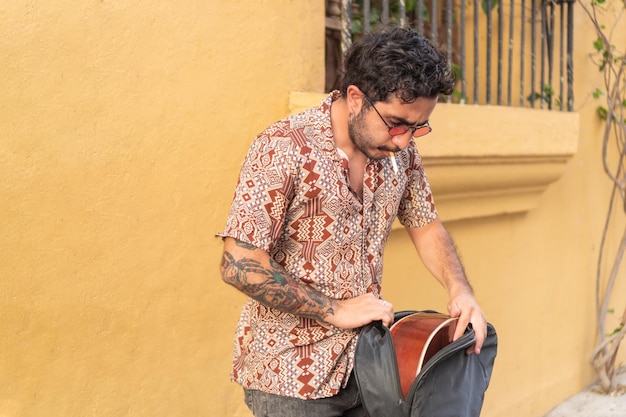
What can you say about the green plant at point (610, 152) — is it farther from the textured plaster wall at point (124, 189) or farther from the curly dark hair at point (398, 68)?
the curly dark hair at point (398, 68)

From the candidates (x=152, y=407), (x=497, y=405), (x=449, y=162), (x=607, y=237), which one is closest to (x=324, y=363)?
(x=152, y=407)

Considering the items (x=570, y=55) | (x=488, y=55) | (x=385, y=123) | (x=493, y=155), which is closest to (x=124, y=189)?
(x=385, y=123)

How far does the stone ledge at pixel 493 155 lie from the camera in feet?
12.7

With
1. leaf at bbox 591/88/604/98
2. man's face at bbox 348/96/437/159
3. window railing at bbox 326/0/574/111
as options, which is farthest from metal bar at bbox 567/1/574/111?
man's face at bbox 348/96/437/159

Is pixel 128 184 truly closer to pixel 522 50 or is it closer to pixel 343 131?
pixel 343 131

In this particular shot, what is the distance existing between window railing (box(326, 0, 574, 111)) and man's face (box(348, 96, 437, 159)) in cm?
172

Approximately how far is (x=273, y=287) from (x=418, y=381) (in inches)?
15.9

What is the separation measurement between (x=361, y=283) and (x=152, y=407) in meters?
1.03

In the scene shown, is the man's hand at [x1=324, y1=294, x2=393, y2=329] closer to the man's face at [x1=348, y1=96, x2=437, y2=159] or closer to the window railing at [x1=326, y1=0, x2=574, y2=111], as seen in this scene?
the man's face at [x1=348, y1=96, x2=437, y2=159]

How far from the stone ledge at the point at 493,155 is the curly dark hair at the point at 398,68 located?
1.02m

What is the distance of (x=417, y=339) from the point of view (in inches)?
87.7

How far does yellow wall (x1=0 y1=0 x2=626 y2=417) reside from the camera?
8.58 ft

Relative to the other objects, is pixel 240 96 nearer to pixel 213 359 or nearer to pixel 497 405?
pixel 213 359

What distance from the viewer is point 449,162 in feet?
12.8
